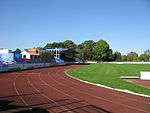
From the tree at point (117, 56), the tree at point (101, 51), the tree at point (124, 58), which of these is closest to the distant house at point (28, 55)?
the tree at point (101, 51)

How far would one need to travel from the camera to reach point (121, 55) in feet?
514

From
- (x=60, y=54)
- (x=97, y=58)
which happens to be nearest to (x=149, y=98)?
(x=60, y=54)

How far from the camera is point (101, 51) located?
132 metres

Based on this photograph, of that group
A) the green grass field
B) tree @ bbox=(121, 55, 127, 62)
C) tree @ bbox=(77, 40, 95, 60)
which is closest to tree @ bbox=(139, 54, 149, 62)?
tree @ bbox=(121, 55, 127, 62)

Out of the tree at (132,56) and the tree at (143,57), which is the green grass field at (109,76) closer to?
the tree at (143,57)

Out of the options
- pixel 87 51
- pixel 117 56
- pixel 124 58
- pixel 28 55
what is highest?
pixel 87 51

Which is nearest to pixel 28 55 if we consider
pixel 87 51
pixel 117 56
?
pixel 87 51

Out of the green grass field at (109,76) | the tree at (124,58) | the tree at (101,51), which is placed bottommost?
the green grass field at (109,76)

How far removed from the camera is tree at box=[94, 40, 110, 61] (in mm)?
132312

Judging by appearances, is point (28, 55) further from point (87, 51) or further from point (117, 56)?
point (117, 56)

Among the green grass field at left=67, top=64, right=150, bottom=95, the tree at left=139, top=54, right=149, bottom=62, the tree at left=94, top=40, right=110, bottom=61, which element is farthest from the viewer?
the tree at left=139, top=54, right=149, bottom=62

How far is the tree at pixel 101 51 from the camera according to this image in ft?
434

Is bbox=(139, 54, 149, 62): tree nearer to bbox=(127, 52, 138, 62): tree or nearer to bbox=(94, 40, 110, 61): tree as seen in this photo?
bbox=(127, 52, 138, 62): tree

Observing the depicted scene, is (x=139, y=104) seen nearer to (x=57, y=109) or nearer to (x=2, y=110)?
(x=57, y=109)
